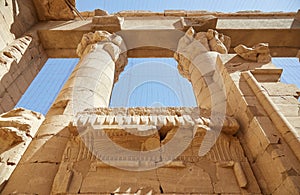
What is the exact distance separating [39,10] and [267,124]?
8.33 m

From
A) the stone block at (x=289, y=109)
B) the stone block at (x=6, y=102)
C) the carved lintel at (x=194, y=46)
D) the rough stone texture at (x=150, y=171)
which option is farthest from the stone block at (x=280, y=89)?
the stone block at (x=6, y=102)

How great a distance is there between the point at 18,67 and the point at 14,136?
3.64 m

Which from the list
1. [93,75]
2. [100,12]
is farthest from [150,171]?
[100,12]

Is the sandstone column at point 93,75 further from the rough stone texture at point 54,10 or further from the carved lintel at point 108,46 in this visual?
the rough stone texture at point 54,10

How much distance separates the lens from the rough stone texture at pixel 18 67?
5319mm

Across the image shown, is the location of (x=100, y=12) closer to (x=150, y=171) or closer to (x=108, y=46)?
(x=108, y=46)

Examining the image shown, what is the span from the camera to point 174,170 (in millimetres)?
2715

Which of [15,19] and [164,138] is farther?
[15,19]

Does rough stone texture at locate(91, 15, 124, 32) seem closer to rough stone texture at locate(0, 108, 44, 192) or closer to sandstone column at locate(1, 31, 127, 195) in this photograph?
sandstone column at locate(1, 31, 127, 195)

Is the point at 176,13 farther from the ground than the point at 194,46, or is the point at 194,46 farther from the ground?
the point at 176,13

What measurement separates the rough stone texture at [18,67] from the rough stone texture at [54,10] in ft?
4.03

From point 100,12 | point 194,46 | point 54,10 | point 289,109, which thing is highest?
point 54,10

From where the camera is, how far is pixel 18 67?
6004 mm

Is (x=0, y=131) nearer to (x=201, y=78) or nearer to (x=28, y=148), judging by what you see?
(x=28, y=148)
